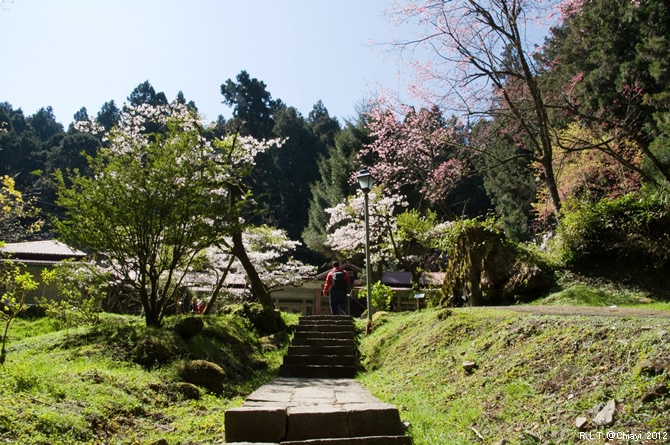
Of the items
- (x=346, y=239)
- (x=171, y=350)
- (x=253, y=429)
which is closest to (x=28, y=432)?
(x=253, y=429)

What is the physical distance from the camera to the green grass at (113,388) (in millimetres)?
3973

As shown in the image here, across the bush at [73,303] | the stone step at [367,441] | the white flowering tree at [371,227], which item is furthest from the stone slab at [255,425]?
the white flowering tree at [371,227]

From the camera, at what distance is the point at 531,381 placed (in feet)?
13.3

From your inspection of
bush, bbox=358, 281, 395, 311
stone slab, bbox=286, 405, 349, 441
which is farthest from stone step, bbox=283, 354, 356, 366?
bush, bbox=358, 281, 395, 311

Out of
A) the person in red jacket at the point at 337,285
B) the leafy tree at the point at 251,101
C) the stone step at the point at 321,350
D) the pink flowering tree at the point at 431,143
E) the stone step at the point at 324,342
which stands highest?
the leafy tree at the point at 251,101

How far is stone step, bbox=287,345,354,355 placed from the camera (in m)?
9.33

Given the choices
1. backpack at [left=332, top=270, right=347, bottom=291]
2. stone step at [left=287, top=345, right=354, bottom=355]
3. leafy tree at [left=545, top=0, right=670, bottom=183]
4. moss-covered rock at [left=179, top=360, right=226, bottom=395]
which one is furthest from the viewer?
leafy tree at [left=545, top=0, right=670, bottom=183]

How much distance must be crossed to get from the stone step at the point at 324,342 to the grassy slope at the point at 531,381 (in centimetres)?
320

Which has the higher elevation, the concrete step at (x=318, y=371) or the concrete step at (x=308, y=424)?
the concrete step at (x=308, y=424)

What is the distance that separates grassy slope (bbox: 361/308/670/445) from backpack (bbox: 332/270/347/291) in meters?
6.50

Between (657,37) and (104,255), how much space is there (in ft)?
61.8

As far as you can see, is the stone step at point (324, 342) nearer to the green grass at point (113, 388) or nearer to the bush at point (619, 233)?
the green grass at point (113, 388)

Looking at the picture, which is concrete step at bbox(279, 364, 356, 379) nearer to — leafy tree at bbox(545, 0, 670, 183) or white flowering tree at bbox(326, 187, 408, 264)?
leafy tree at bbox(545, 0, 670, 183)

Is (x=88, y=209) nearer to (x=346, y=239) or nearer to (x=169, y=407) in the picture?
(x=169, y=407)
